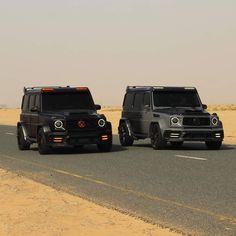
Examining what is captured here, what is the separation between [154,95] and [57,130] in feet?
12.2

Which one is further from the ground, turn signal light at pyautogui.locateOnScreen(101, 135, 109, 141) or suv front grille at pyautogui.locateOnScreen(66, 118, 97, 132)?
suv front grille at pyautogui.locateOnScreen(66, 118, 97, 132)

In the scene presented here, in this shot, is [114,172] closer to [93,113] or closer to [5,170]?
[5,170]

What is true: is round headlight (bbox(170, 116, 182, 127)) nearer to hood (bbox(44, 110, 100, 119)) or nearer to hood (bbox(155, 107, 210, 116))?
hood (bbox(155, 107, 210, 116))

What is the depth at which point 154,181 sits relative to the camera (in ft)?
36.8

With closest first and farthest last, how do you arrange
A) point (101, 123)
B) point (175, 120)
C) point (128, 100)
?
point (101, 123) < point (175, 120) < point (128, 100)

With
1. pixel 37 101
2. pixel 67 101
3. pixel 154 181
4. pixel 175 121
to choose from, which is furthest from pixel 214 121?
pixel 154 181

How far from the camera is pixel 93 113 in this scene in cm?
1833

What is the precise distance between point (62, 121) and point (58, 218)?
9972 millimetres

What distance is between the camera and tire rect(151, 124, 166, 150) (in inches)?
720

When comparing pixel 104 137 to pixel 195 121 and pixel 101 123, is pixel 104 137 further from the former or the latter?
pixel 195 121

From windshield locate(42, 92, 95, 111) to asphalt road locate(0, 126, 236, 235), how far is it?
144 cm

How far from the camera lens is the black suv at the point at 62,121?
17.4 m

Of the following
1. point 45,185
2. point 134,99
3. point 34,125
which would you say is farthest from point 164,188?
point 134,99

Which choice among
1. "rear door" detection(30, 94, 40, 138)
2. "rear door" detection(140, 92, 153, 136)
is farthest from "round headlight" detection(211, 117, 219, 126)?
"rear door" detection(30, 94, 40, 138)
